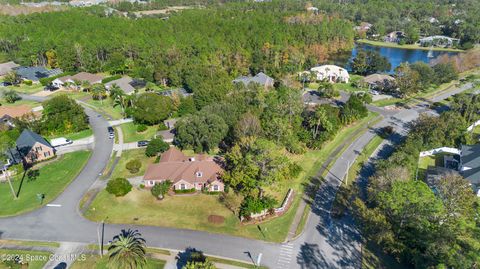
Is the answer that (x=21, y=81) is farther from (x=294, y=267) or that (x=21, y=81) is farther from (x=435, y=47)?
(x=435, y=47)

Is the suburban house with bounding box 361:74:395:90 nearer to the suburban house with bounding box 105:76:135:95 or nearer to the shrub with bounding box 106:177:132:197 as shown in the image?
the suburban house with bounding box 105:76:135:95

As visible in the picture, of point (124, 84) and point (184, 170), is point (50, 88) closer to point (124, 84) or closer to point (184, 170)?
point (124, 84)

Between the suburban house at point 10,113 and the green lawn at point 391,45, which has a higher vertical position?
the green lawn at point 391,45

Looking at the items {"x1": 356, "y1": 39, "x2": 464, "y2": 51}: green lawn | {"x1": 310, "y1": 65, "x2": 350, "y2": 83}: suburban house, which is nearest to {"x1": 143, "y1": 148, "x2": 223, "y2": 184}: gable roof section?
{"x1": 310, "y1": 65, "x2": 350, "y2": 83}: suburban house

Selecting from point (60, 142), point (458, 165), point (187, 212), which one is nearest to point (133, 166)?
point (187, 212)

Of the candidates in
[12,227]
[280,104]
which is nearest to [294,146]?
[280,104]

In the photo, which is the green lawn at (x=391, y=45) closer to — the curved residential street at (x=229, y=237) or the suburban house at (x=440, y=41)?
the suburban house at (x=440, y=41)

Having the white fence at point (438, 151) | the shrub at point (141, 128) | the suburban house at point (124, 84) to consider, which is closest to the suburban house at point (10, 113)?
the suburban house at point (124, 84)
